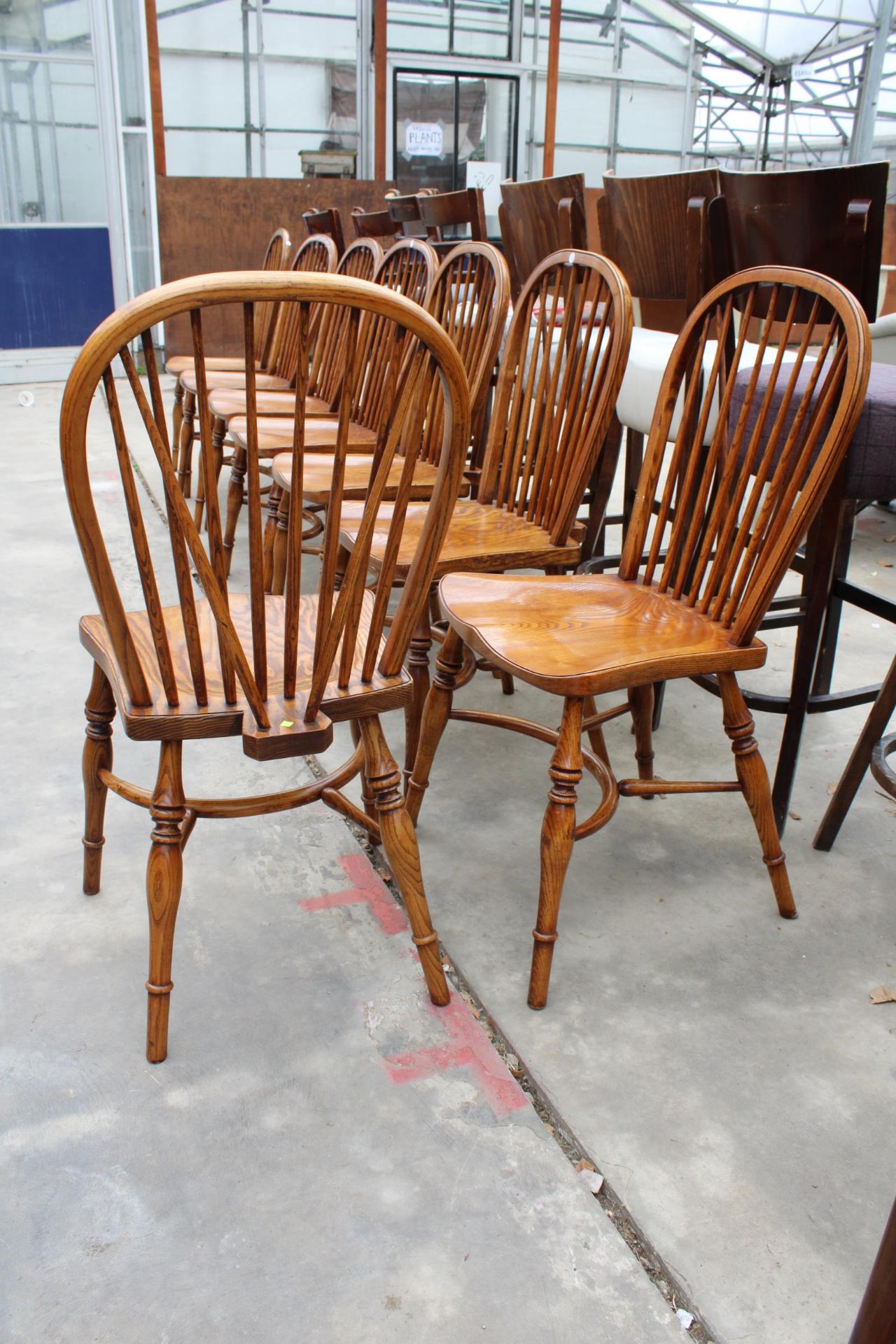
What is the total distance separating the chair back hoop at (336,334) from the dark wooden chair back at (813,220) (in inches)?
55.5

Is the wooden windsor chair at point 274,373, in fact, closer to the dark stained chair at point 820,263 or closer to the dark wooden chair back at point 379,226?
the dark wooden chair back at point 379,226

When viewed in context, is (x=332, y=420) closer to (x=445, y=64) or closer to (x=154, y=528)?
(x=154, y=528)

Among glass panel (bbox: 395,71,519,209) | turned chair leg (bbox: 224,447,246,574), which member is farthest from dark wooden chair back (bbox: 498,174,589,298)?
glass panel (bbox: 395,71,519,209)

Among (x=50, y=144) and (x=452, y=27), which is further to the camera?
(x=452, y=27)

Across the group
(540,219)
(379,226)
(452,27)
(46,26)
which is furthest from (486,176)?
(540,219)

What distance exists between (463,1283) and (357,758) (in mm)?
698

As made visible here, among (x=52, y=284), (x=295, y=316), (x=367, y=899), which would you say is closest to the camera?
(x=367, y=899)

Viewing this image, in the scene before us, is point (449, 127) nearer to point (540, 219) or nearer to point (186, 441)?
point (186, 441)

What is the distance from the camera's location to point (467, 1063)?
134cm

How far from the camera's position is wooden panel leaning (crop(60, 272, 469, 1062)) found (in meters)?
1.05

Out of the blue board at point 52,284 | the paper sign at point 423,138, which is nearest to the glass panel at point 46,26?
the blue board at point 52,284

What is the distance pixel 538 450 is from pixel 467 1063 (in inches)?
45.7

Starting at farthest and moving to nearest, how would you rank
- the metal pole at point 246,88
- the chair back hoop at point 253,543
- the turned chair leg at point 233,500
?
the metal pole at point 246,88 < the turned chair leg at point 233,500 < the chair back hoop at point 253,543

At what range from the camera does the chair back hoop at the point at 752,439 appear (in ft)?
4.63
